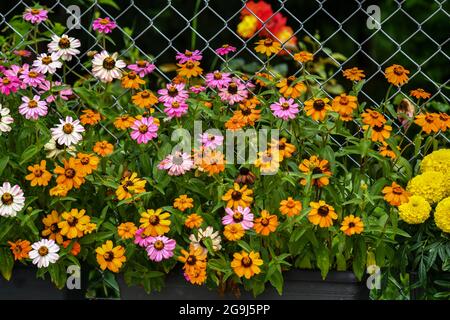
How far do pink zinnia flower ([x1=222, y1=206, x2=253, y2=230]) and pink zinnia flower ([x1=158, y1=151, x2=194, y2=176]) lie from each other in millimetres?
139

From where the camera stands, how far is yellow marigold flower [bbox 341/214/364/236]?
7.20ft

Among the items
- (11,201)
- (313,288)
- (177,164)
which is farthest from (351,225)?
(11,201)

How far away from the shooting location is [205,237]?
223cm

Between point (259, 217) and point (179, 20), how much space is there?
2.40 metres

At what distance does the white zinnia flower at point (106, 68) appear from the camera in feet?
7.88

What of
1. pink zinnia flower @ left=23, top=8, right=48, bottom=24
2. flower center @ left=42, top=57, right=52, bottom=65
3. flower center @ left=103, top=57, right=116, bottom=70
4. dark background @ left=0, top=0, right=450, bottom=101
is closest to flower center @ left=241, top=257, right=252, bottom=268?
flower center @ left=103, top=57, right=116, bottom=70

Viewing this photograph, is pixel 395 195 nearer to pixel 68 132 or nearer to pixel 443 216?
pixel 443 216

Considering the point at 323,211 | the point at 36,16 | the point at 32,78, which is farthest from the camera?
the point at 36,16

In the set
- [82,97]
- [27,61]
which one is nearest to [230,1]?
[27,61]

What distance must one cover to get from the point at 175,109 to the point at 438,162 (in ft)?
2.09

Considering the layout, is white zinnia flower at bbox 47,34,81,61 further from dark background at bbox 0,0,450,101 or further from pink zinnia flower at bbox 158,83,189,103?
dark background at bbox 0,0,450,101

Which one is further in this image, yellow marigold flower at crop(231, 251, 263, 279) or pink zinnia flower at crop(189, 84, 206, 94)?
pink zinnia flower at crop(189, 84, 206, 94)

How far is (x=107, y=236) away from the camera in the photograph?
2.28 metres
